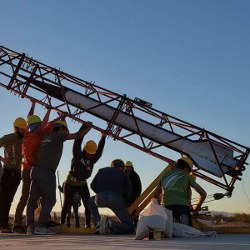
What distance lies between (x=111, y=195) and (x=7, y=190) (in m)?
2.08

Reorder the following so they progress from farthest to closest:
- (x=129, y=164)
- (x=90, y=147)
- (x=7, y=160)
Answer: (x=129, y=164), (x=90, y=147), (x=7, y=160)

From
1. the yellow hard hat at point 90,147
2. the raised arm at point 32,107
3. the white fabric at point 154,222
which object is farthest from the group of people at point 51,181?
the raised arm at point 32,107

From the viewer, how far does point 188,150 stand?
1302cm

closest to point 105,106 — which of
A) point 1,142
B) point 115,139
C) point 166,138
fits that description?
point 115,139

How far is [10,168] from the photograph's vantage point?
9.42 m

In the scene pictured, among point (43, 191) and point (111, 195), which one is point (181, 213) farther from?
point (43, 191)

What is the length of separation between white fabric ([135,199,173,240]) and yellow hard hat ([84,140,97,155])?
11.2ft

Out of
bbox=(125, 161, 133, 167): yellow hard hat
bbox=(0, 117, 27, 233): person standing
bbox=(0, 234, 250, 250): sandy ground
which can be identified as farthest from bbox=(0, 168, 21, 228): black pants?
bbox=(125, 161, 133, 167): yellow hard hat

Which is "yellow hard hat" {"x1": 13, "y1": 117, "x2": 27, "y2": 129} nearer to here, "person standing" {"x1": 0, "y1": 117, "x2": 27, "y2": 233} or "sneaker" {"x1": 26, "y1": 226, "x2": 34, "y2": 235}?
"person standing" {"x1": 0, "y1": 117, "x2": 27, "y2": 233}

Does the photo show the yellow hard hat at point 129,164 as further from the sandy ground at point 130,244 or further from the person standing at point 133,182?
the sandy ground at point 130,244

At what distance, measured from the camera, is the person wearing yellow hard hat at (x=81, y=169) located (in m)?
9.93

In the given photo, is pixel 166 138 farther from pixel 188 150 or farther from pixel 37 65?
pixel 37 65

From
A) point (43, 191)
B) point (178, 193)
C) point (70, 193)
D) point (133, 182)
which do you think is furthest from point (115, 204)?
point (133, 182)

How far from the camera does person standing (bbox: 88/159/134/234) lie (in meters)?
8.36
